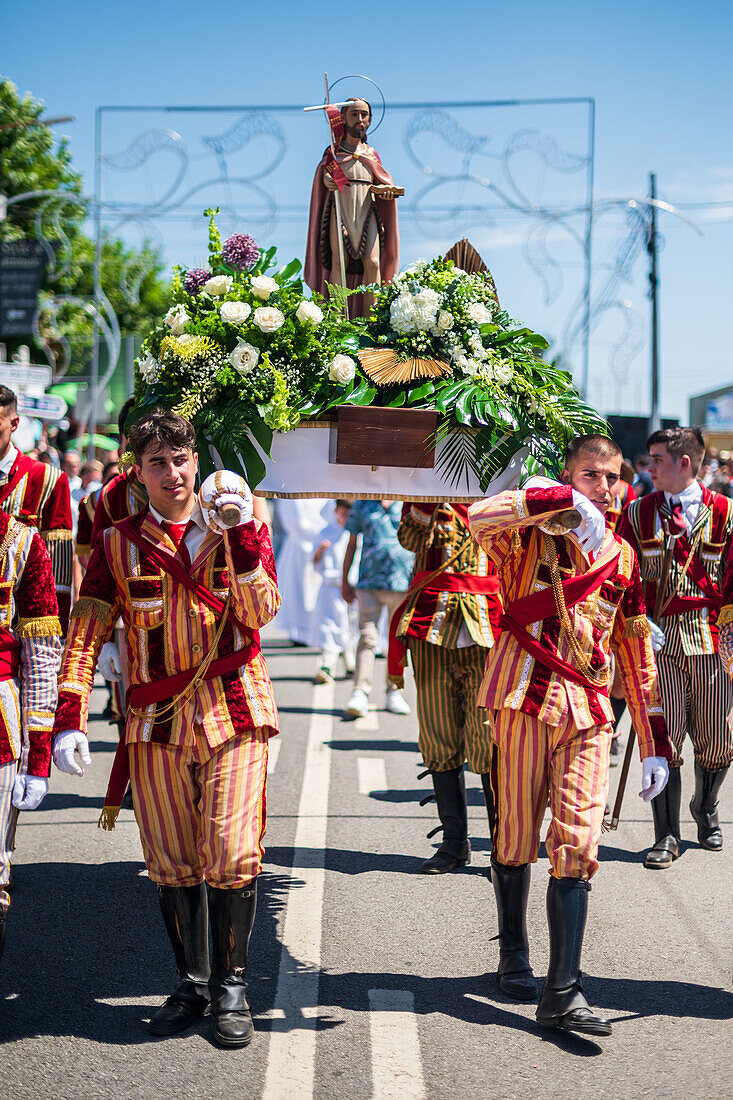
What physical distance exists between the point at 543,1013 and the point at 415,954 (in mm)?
855

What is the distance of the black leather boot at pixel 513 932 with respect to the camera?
4469 mm

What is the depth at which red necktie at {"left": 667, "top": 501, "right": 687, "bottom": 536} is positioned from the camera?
6.45 m

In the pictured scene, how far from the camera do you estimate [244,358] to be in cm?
470

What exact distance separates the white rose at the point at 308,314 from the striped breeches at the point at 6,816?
202cm

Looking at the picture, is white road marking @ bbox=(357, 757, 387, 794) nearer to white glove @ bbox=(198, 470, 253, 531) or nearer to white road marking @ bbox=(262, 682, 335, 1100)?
white road marking @ bbox=(262, 682, 335, 1100)

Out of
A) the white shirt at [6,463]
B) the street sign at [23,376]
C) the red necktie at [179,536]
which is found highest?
the street sign at [23,376]

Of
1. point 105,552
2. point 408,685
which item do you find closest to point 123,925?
point 105,552

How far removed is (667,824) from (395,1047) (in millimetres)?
2842

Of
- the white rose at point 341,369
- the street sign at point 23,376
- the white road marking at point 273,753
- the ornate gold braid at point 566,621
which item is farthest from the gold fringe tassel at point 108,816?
the street sign at point 23,376

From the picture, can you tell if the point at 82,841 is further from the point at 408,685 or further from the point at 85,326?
the point at 85,326

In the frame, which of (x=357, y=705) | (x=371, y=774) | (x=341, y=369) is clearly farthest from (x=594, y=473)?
(x=357, y=705)

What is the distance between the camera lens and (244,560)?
397 centimetres

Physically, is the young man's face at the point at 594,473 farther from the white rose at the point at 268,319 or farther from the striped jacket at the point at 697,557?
the striped jacket at the point at 697,557

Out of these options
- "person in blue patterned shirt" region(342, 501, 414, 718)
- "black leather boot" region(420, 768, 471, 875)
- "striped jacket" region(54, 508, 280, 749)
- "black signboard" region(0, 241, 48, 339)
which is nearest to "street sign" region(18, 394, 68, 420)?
"black signboard" region(0, 241, 48, 339)
